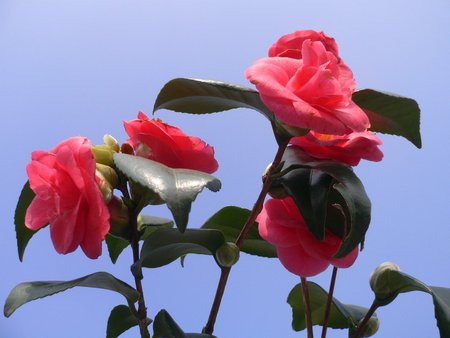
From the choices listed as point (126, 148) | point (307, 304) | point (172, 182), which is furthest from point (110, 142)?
point (307, 304)

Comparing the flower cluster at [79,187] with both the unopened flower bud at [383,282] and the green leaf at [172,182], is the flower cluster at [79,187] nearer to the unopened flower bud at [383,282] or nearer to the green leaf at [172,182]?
the green leaf at [172,182]

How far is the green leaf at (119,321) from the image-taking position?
0.59 meters

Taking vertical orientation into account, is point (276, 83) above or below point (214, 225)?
above

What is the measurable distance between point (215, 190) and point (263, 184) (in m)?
0.08

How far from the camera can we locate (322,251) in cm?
51

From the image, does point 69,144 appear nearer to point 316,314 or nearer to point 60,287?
point 60,287

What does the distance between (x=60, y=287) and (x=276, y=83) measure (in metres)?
0.24

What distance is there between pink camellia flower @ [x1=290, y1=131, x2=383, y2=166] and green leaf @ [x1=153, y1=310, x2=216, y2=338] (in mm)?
185

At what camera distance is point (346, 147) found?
488 mm

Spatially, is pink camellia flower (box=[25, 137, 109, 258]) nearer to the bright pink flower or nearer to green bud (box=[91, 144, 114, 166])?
green bud (box=[91, 144, 114, 166])

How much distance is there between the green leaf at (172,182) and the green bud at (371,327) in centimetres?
24

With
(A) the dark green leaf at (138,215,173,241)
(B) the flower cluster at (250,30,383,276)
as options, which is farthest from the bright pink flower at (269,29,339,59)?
(A) the dark green leaf at (138,215,173,241)

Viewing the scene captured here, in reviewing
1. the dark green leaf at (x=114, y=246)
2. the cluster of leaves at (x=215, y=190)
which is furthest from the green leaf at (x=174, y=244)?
the dark green leaf at (x=114, y=246)

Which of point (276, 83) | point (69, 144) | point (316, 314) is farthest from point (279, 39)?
point (316, 314)
